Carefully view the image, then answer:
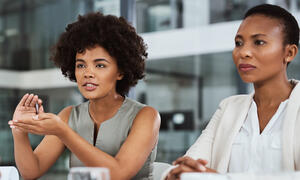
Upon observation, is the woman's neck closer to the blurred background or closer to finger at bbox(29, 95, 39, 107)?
finger at bbox(29, 95, 39, 107)

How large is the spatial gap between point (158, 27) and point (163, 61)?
1.19 ft

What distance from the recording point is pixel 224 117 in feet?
5.64

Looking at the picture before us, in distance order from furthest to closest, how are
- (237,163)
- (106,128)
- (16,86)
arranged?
(16,86), (106,128), (237,163)

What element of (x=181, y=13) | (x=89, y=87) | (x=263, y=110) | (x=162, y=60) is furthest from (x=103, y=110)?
(x=181, y=13)

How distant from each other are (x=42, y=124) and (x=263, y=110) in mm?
826

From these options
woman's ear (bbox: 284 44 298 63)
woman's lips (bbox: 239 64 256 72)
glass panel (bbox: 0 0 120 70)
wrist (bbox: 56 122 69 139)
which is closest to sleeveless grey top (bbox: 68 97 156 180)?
wrist (bbox: 56 122 69 139)

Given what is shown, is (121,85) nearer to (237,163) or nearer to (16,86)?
(237,163)

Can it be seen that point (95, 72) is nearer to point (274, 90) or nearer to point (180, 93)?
point (274, 90)

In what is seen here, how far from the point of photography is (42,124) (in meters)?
1.38

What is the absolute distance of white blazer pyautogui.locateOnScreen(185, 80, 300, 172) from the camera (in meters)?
1.49

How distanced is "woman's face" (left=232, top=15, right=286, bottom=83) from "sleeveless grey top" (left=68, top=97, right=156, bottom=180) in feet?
1.71

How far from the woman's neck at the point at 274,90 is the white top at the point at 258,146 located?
0.03 metres

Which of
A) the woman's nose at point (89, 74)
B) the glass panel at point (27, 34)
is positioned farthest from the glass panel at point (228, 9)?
the woman's nose at point (89, 74)

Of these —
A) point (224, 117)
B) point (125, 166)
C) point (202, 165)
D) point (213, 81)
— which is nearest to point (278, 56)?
point (224, 117)
